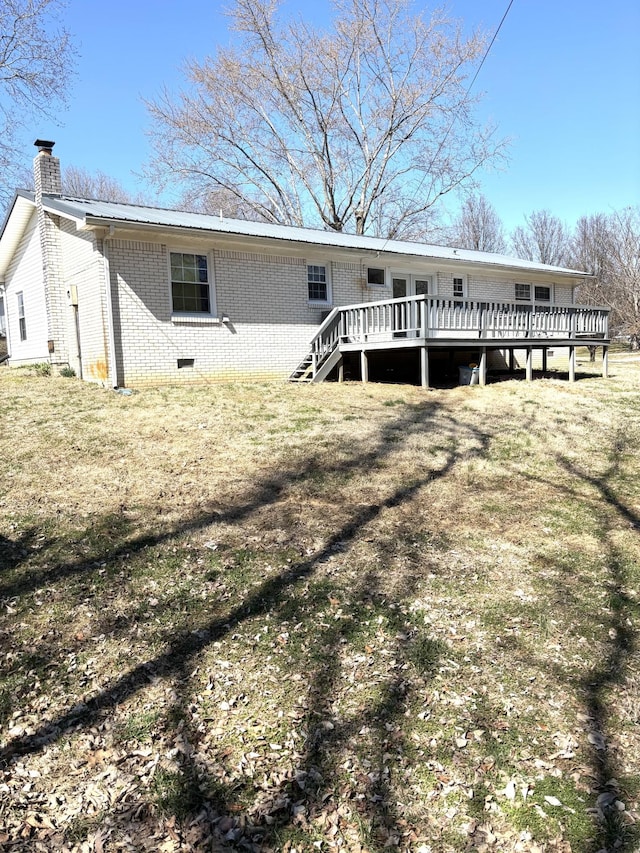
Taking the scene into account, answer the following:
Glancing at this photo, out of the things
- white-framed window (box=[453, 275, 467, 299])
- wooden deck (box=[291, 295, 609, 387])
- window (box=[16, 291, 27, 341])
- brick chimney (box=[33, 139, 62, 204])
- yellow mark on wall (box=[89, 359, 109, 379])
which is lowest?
yellow mark on wall (box=[89, 359, 109, 379])

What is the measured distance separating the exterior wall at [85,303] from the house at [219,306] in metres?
0.04

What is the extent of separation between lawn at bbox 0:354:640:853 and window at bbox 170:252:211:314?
583cm

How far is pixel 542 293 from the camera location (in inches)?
869

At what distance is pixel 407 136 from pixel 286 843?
32561 millimetres

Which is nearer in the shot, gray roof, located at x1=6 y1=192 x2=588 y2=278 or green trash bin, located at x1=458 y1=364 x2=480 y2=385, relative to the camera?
gray roof, located at x1=6 y1=192 x2=588 y2=278

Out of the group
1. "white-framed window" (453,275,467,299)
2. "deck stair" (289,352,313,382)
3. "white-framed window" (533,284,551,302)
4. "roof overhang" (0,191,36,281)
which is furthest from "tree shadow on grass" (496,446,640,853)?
"white-framed window" (533,284,551,302)

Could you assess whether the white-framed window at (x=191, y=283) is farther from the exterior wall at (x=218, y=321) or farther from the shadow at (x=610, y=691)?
the shadow at (x=610, y=691)

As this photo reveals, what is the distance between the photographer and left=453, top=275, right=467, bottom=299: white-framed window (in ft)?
62.0

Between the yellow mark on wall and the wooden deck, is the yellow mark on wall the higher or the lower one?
the lower one

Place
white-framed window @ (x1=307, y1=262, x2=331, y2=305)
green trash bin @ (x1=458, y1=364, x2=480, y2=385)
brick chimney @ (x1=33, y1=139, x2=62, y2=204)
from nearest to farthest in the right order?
1. brick chimney @ (x1=33, y1=139, x2=62, y2=204)
2. green trash bin @ (x1=458, y1=364, x2=480, y2=385)
3. white-framed window @ (x1=307, y1=262, x2=331, y2=305)

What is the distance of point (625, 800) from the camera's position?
262cm

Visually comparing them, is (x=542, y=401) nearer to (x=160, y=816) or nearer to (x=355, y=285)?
(x=355, y=285)

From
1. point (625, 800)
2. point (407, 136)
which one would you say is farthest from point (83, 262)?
point (407, 136)

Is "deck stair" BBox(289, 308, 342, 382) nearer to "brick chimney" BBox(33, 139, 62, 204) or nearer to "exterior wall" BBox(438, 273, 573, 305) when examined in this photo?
"exterior wall" BBox(438, 273, 573, 305)
